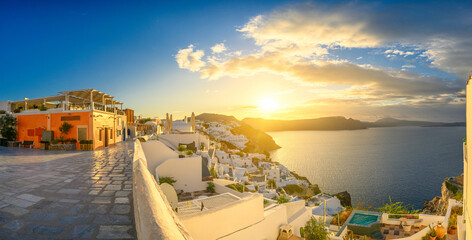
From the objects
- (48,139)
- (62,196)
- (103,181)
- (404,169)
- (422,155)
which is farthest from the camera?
(422,155)

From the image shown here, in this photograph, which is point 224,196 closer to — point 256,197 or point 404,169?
point 256,197

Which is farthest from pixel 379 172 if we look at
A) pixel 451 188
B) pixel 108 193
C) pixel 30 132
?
pixel 108 193

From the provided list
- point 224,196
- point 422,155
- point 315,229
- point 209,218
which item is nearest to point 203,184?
point 224,196

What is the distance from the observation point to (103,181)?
5.19 metres

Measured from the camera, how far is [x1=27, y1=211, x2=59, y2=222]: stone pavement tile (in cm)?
290

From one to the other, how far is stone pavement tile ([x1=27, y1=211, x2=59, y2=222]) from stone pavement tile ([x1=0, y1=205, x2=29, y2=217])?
0.52ft

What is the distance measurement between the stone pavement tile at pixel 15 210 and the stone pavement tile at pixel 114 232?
4.40ft

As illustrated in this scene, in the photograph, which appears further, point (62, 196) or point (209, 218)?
point (209, 218)

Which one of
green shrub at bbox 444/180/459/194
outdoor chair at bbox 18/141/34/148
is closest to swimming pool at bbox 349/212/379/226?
outdoor chair at bbox 18/141/34/148

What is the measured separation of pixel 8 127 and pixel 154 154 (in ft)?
37.7

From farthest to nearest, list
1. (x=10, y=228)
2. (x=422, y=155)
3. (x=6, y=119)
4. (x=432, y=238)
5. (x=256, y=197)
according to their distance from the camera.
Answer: (x=422, y=155), (x=6, y=119), (x=432, y=238), (x=256, y=197), (x=10, y=228)

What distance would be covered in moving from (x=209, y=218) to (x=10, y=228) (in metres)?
3.52

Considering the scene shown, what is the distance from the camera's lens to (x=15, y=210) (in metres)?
3.21

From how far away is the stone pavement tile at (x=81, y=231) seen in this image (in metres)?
2.49
